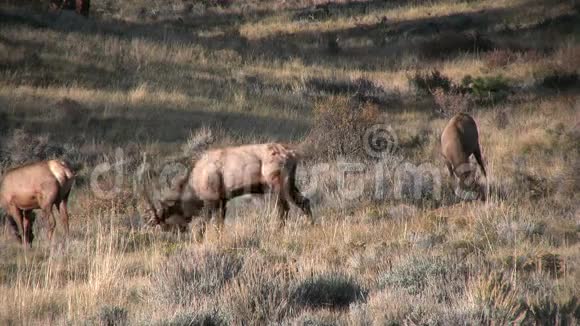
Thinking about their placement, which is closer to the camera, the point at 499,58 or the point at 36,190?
the point at 36,190

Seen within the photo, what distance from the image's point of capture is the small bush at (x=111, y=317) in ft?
19.2

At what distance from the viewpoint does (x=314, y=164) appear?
47.5 feet

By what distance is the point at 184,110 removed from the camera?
18750 mm

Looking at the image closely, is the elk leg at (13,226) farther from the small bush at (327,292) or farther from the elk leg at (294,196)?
the small bush at (327,292)

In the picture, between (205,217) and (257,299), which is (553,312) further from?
(205,217)

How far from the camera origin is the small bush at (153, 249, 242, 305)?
655 centimetres

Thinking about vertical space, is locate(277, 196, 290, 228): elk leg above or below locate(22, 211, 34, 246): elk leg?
above

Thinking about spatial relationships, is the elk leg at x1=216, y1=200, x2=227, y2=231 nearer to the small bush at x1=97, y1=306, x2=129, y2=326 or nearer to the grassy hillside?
the grassy hillside

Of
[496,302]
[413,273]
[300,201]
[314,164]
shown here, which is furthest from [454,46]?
[496,302]

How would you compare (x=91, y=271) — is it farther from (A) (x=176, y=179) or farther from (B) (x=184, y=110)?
(B) (x=184, y=110)

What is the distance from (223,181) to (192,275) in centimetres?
296

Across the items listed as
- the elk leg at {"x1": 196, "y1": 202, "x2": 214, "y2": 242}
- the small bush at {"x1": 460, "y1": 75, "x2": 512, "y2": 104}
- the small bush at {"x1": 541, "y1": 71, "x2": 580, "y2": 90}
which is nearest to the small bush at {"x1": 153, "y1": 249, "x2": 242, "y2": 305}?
the elk leg at {"x1": 196, "y1": 202, "x2": 214, "y2": 242}

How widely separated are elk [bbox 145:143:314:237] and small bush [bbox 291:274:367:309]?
3002 mm

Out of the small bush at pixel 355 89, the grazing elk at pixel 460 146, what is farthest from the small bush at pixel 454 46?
the grazing elk at pixel 460 146
